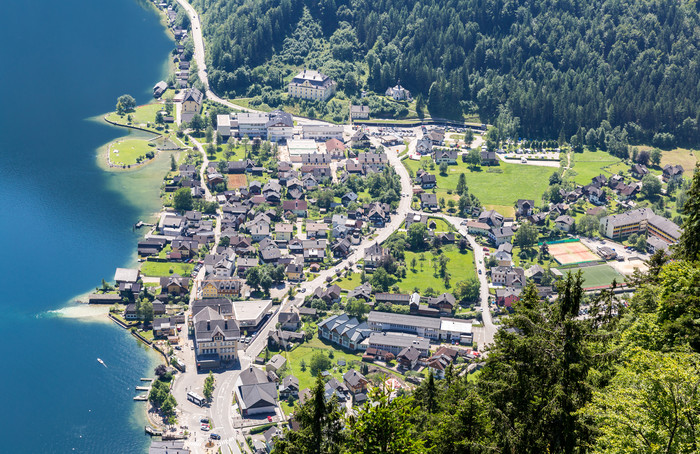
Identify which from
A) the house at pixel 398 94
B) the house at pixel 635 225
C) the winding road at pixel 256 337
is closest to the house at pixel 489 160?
the winding road at pixel 256 337

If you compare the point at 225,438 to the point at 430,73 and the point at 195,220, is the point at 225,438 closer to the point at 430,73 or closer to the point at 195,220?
A: the point at 195,220

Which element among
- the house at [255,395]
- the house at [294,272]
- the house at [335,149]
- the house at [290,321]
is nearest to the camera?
the house at [255,395]

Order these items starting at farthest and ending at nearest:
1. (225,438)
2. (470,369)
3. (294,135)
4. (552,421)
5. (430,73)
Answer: (430,73) < (294,135) < (470,369) < (225,438) < (552,421)

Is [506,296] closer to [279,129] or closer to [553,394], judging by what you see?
[279,129]

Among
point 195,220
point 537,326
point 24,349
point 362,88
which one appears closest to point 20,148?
point 195,220

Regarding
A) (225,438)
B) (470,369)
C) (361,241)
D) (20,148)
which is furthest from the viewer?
(20,148)

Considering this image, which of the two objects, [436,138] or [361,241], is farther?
[436,138]

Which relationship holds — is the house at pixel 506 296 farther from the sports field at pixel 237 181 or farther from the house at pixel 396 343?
the sports field at pixel 237 181
